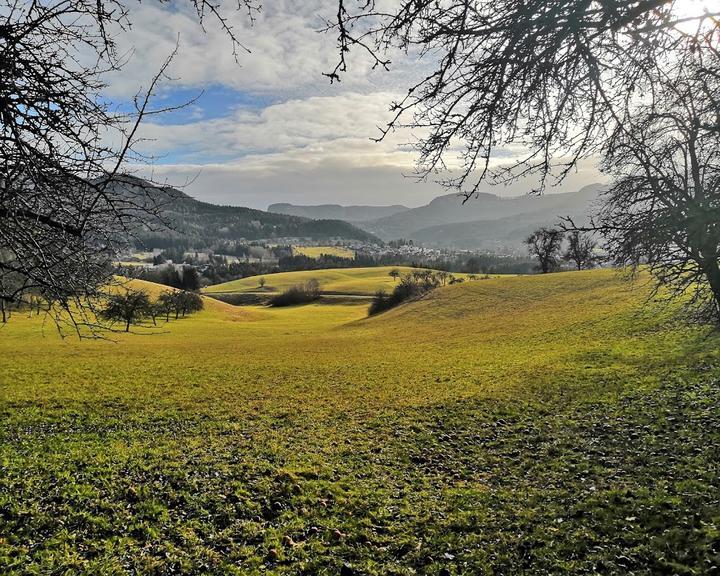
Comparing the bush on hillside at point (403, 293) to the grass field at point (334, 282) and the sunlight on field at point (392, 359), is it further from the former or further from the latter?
the grass field at point (334, 282)

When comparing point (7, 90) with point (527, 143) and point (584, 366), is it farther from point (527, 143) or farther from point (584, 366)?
A: point (584, 366)

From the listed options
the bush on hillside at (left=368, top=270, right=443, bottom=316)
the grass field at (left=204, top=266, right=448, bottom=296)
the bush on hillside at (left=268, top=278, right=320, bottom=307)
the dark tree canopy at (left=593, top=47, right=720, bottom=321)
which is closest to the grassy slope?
the grass field at (left=204, top=266, right=448, bottom=296)

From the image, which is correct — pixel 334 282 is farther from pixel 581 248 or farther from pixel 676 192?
pixel 676 192

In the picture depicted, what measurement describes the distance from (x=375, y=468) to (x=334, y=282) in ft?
401

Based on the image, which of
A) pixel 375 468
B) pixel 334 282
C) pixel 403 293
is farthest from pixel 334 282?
pixel 375 468

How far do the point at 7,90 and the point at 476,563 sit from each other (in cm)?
701

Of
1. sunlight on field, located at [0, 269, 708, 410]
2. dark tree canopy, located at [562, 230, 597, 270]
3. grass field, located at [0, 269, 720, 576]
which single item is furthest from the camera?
sunlight on field, located at [0, 269, 708, 410]

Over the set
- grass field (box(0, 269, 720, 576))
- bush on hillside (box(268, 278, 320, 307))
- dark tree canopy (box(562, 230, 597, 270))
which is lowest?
bush on hillside (box(268, 278, 320, 307))

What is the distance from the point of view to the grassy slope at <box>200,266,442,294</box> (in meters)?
114

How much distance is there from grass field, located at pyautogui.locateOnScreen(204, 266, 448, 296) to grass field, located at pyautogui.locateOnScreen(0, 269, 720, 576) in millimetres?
88851

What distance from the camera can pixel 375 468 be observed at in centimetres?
918

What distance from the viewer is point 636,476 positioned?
25.1ft

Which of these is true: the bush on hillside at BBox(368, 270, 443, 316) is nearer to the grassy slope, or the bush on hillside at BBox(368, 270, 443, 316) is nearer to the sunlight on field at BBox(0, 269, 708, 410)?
the sunlight on field at BBox(0, 269, 708, 410)

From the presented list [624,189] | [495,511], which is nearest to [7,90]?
[495,511]
